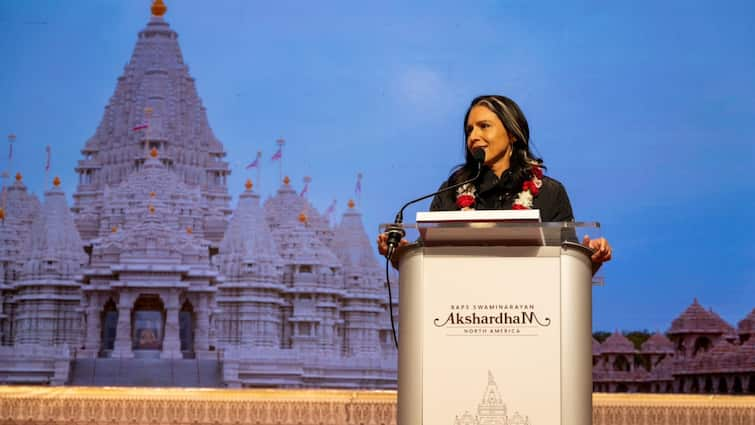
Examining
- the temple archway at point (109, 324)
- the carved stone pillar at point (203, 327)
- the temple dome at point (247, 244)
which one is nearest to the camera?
the carved stone pillar at point (203, 327)

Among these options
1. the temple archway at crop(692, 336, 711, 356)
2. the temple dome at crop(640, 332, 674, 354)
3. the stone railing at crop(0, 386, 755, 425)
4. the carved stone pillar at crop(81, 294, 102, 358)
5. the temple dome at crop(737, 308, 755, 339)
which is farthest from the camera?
the carved stone pillar at crop(81, 294, 102, 358)

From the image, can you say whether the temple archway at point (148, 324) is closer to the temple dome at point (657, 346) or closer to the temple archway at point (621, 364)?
the temple archway at point (621, 364)

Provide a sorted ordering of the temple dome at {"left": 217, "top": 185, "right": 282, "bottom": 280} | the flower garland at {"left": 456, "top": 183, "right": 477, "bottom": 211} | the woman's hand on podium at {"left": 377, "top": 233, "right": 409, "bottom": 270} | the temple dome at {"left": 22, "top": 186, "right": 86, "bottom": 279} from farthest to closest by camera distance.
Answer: the temple dome at {"left": 217, "top": 185, "right": 282, "bottom": 280} → the temple dome at {"left": 22, "top": 186, "right": 86, "bottom": 279} → the flower garland at {"left": 456, "top": 183, "right": 477, "bottom": 211} → the woman's hand on podium at {"left": 377, "top": 233, "right": 409, "bottom": 270}

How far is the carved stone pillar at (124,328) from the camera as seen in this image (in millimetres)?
29797

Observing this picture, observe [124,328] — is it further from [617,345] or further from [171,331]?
[617,345]

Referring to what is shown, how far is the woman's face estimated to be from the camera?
111 inches

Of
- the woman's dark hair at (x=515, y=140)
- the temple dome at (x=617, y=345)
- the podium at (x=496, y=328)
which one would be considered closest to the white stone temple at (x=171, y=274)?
the temple dome at (x=617, y=345)

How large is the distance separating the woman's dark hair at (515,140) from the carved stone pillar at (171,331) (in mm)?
27387

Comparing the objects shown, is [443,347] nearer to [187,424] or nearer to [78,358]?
[187,424]

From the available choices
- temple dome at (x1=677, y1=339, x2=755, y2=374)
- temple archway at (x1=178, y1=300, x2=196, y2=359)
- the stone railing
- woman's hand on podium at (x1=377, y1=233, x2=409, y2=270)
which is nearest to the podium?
woman's hand on podium at (x1=377, y1=233, x2=409, y2=270)

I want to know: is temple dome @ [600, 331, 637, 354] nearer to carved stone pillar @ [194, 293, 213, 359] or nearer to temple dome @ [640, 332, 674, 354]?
temple dome @ [640, 332, 674, 354]

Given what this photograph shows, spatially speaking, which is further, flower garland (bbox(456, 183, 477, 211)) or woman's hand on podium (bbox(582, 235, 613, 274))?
flower garland (bbox(456, 183, 477, 211))

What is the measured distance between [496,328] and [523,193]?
0.60 metres

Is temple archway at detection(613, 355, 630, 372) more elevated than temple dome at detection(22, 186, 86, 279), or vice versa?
temple dome at detection(22, 186, 86, 279)
